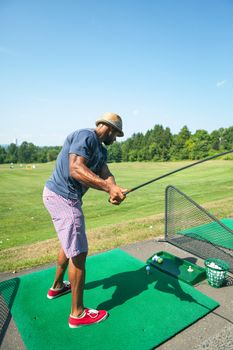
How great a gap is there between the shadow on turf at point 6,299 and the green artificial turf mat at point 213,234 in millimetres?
3391

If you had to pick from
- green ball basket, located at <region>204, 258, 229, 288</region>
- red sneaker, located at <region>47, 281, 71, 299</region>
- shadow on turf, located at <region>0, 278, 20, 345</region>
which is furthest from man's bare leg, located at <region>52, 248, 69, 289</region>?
green ball basket, located at <region>204, 258, 229, 288</region>

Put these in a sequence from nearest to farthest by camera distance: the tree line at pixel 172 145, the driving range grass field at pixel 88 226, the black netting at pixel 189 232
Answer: the black netting at pixel 189 232 → the driving range grass field at pixel 88 226 → the tree line at pixel 172 145

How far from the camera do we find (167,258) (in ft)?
14.3

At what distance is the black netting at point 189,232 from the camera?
475 centimetres

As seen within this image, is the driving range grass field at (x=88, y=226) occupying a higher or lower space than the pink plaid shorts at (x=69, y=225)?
lower

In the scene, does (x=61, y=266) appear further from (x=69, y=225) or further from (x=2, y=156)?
(x=2, y=156)

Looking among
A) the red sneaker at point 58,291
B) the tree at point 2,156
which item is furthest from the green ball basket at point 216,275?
the tree at point 2,156

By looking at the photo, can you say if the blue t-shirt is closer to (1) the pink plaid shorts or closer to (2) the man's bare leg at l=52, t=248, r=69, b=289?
(1) the pink plaid shorts

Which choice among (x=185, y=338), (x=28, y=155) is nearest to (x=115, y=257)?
(x=185, y=338)

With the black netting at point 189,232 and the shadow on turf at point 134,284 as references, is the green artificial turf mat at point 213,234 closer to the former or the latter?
the black netting at point 189,232

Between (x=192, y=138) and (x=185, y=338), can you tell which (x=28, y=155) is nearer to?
(x=192, y=138)

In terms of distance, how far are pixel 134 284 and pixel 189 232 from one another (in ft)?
7.82

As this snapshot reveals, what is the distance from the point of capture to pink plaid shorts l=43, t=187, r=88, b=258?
8.96ft

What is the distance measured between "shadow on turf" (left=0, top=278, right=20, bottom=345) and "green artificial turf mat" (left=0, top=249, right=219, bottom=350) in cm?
3
